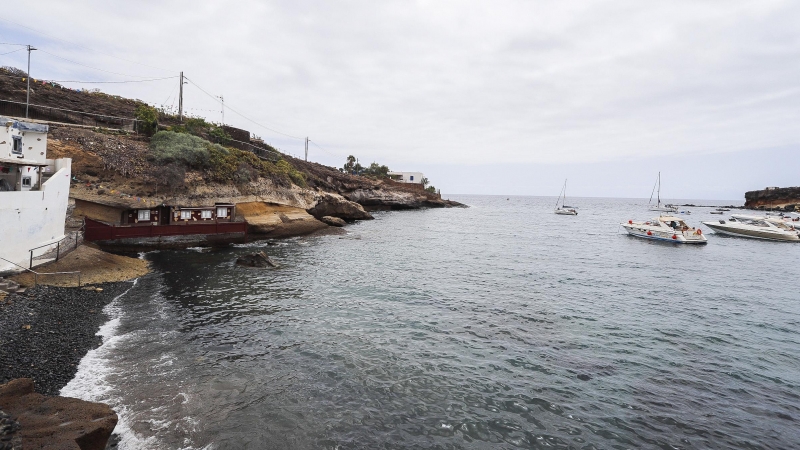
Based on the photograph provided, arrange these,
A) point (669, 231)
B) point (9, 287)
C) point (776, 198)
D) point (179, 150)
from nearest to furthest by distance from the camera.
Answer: point (9, 287) → point (179, 150) → point (669, 231) → point (776, 198)

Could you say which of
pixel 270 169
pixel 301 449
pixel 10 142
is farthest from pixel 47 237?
pixel 270 169

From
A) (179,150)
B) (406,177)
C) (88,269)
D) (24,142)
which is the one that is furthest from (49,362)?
(406,177)

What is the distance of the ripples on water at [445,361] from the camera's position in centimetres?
1052

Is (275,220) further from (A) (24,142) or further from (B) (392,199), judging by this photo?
(B) (392,199)

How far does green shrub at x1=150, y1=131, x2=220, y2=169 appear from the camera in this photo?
4091cm

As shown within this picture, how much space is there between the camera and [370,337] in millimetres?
16609

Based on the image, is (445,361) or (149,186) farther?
(149,186)

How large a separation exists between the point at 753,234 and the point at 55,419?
257 ft

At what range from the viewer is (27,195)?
20078mm

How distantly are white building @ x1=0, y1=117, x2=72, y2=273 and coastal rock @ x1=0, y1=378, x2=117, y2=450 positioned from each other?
1366 centimetres

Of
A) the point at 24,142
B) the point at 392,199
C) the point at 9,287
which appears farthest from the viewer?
the point at 392,199

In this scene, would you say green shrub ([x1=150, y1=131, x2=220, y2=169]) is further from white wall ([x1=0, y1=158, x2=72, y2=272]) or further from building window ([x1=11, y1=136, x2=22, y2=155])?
white wall ([x1=0, y1=158, x2=72, y2=272])

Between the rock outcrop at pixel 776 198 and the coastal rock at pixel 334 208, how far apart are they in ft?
513

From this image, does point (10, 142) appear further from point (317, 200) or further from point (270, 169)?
point (317, 200)
